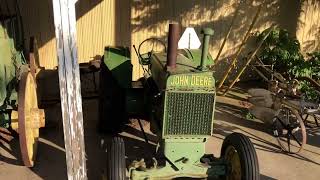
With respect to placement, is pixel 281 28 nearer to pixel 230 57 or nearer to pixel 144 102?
pixel 230 57

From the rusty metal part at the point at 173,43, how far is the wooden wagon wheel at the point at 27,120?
5.53 ft

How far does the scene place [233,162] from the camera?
4.78 metres

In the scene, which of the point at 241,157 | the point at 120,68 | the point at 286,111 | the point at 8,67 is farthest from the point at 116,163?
the point at 286,111

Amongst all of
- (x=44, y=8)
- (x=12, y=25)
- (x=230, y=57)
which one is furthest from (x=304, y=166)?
(x=44, y=8)

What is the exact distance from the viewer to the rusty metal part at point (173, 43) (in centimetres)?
434

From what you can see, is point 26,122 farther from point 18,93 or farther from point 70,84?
point 70,84

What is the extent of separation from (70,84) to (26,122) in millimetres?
1057

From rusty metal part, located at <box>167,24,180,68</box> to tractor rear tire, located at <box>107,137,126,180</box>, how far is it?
98cm

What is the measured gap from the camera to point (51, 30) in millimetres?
8102

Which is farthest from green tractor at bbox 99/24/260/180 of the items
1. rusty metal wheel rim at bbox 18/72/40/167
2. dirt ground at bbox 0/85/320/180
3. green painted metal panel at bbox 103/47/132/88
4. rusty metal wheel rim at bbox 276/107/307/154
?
rusty metal wheel rim at bbox 276/107/307/154

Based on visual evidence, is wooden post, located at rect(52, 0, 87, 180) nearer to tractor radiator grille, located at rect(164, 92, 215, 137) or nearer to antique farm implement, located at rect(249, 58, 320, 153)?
tractor radiator grille, located at rect(164, 92, 215, 137)

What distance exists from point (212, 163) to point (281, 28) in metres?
5.42

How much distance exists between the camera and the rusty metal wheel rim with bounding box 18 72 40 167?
16.2ft

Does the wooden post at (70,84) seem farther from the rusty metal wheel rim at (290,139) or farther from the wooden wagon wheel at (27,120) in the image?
the rusty metal wheel rim at (290,139)
